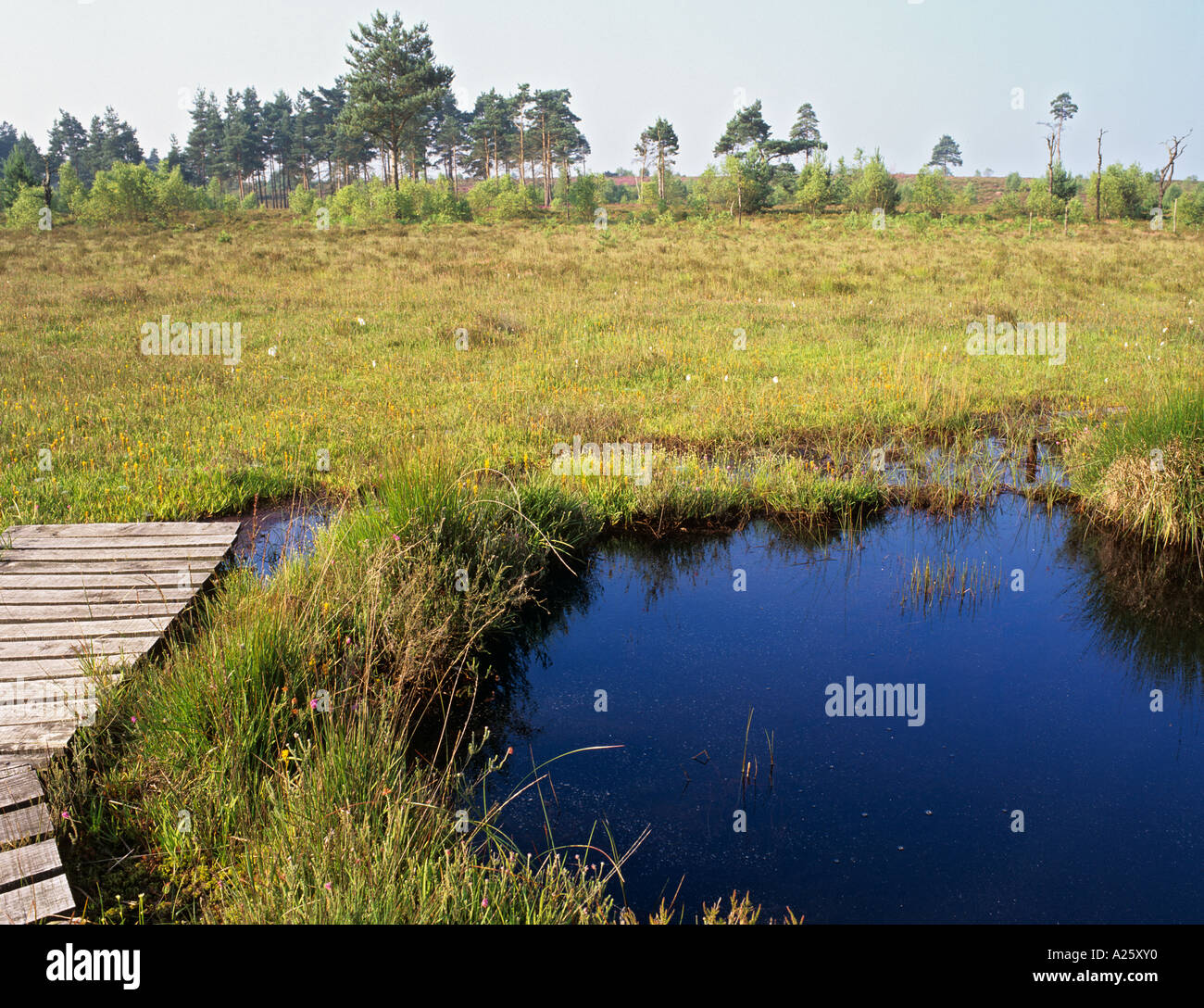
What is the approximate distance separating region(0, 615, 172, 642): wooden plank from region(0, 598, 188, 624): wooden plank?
0.02 meters

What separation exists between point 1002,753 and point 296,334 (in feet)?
36.2

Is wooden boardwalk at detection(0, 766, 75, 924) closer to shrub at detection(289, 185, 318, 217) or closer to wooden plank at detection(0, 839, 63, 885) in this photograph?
wooden plank at detection(0, 839, 63, 885)

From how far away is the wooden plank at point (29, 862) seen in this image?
255 cm

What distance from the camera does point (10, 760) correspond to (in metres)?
3.09

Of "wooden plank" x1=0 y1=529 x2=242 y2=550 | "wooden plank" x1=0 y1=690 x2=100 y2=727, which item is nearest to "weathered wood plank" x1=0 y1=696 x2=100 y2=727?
"wooden plank" x1=0 y1=690 x2=100 y2=727

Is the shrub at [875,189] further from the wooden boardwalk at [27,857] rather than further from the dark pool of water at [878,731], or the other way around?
the wooden boardwalk at [27,857]

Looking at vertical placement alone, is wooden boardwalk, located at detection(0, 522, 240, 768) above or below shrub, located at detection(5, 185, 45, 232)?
below

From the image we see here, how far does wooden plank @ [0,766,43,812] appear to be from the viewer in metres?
2.84

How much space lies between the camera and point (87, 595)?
14.7 ft
